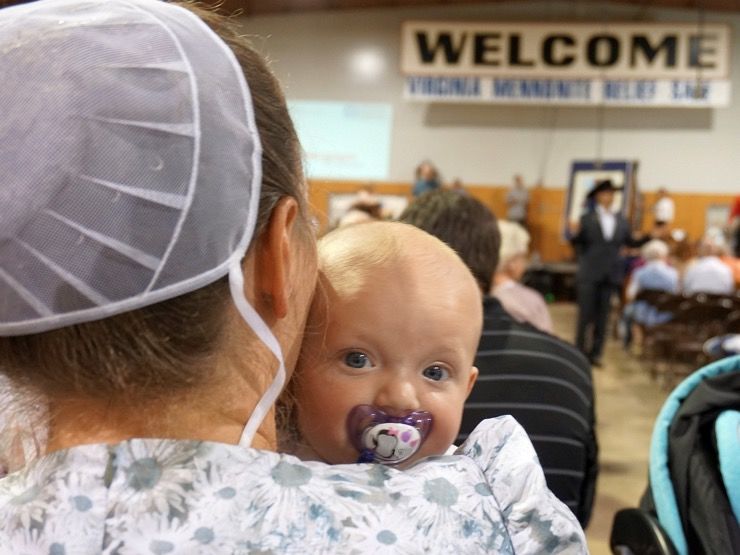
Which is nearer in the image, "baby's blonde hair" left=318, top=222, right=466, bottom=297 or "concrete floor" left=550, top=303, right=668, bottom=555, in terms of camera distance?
"baby's blonde hair" left=318, top=222, right=466, bottom=297

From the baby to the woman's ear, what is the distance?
0.27 m

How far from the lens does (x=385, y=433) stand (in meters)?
0.98

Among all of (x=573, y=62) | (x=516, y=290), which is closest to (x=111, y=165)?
(x=516, y=290)

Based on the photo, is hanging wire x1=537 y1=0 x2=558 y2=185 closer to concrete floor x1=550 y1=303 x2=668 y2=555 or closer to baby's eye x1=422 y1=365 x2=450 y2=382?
concrete floor x1=550 y1=303 x2=668 y2=555

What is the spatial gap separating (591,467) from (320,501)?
1597 millimetres

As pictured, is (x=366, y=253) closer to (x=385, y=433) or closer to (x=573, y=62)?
(x=385, y=433)

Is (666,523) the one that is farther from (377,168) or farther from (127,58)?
(377,168)

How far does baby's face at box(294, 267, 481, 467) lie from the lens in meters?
1.06

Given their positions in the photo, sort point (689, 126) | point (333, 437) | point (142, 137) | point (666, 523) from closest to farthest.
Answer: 1. point (142, 137)
2. point (333, 437)
3. point (666, 523)
4. point (689, 126)

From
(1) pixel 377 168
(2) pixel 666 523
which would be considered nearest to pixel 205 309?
(2) pixel 666 523

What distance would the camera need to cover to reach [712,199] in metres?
14.2

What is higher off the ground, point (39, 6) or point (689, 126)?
point (39, 6)

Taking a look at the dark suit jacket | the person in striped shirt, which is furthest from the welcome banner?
the person in striped shirt

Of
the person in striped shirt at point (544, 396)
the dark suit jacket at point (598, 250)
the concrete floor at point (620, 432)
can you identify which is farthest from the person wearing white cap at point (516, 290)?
the dark suit jacket at point (598, 250)
